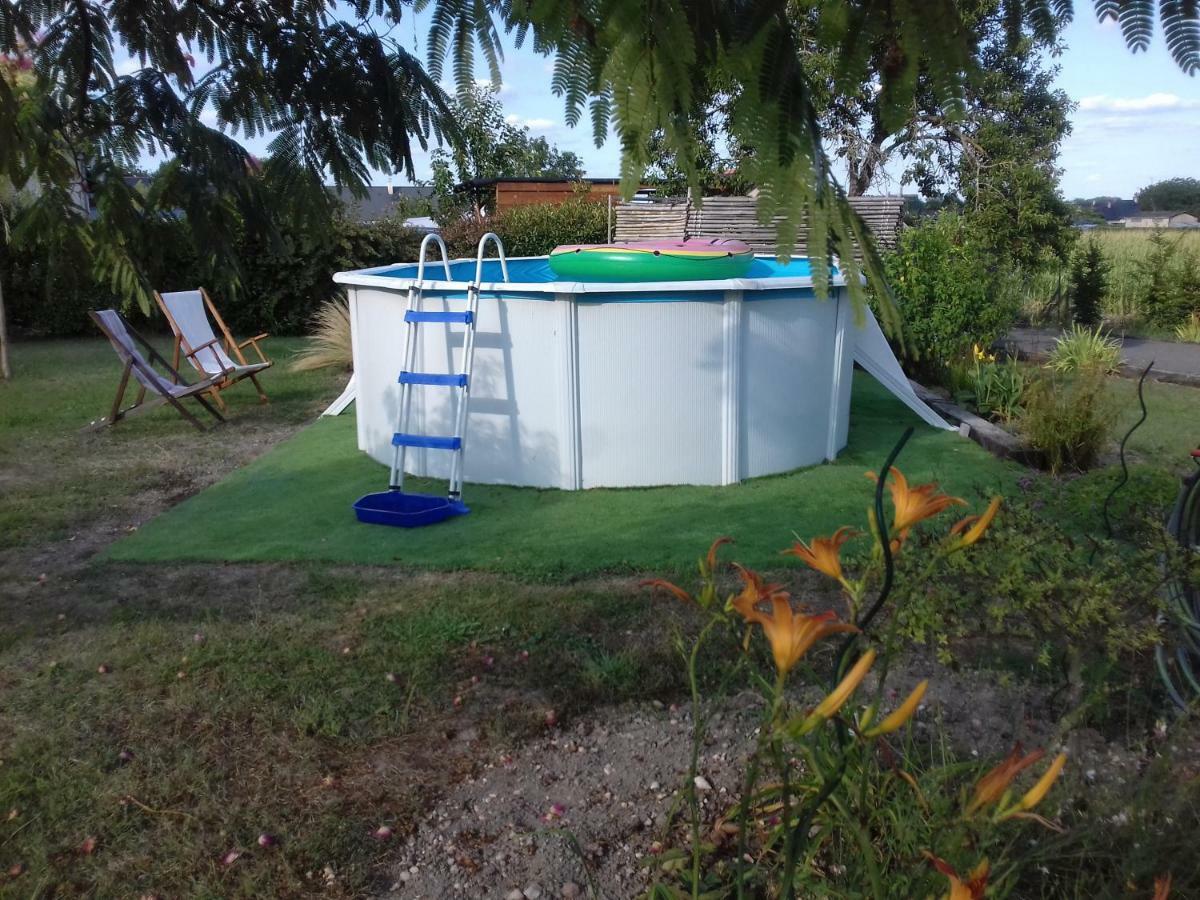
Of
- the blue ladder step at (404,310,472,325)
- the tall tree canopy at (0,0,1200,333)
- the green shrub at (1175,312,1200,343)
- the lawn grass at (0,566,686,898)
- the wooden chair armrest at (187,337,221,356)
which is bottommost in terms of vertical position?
the green shrub at (1175,312,1200,343)

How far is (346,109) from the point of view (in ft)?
12.3

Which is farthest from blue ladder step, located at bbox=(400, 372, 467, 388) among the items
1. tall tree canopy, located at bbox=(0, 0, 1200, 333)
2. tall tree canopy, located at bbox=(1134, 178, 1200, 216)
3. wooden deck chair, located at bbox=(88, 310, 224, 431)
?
tall tree canopy, located at bbox=(1134, 178, 1200, 216)

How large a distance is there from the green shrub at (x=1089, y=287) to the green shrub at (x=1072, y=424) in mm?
8377

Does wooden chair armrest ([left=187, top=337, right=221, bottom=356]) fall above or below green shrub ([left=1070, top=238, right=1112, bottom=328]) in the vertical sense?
above

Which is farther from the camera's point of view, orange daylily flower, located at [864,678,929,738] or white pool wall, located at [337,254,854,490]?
white pool wall, located at [337,254,854,490]

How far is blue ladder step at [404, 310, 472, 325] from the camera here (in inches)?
243

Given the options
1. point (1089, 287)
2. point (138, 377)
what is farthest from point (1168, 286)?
point (138, 377)

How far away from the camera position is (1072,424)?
22.6ft

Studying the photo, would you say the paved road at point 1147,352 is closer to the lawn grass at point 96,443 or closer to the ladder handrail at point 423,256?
the ladder handrail at point 423,256

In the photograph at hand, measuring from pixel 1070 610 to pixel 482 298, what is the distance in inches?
169

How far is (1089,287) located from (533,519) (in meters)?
11.9

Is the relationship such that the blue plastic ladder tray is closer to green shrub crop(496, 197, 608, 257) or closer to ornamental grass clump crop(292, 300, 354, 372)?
ornamental grass clump crop(292, 300, 354, 372)

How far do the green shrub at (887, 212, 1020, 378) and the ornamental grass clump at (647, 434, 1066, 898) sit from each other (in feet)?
23.5

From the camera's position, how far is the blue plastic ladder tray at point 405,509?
574cm
